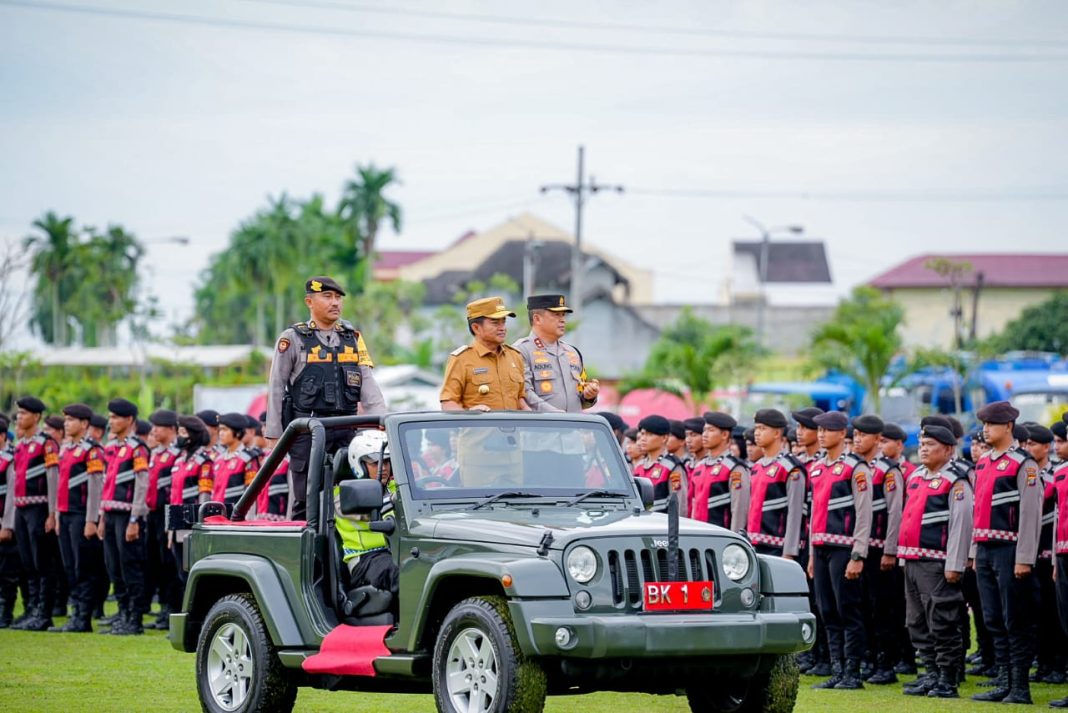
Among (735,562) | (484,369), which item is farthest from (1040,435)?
(735,562)

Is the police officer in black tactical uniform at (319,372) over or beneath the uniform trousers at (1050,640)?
over

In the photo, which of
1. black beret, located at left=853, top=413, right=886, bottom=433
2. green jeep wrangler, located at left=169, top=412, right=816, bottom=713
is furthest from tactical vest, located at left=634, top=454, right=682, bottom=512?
green jeep wrangler, located at left=169, top=412, right=816, bottom=713

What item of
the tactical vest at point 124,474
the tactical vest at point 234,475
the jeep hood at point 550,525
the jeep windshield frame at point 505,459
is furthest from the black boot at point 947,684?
the tactical vest at point 124,474

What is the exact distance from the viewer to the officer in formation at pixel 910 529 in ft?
40.2

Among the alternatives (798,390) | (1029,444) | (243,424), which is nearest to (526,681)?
(1029,444)

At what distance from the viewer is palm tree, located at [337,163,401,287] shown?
288 feet

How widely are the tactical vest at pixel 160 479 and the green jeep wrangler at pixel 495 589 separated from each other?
651 cm

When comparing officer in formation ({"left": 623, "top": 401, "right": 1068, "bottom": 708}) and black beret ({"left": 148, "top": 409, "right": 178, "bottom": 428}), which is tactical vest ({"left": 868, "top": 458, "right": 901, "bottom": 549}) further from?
black beret ({"left": 148, "top": 409, "right": 178, "bottom": 428})

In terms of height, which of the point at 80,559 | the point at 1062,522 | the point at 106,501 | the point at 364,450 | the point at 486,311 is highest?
the point at 486,311

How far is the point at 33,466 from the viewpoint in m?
17.4

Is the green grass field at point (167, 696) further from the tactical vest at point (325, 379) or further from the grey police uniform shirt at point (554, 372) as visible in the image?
the grey police uniform shirt at point (554, 372)

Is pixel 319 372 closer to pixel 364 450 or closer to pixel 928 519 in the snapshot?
pixel 364 450

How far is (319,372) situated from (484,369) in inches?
43.4

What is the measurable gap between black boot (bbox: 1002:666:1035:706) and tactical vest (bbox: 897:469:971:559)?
966 millimetres
